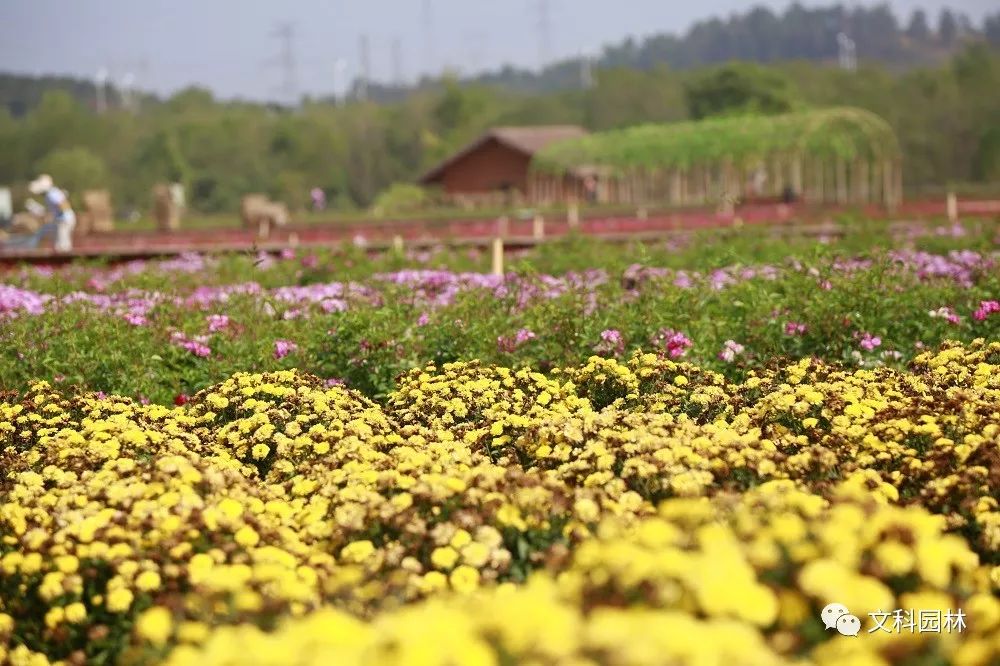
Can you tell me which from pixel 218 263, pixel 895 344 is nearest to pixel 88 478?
pixel 895 344

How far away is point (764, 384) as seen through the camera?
6.71 m

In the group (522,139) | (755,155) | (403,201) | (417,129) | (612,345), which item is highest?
(417,129)

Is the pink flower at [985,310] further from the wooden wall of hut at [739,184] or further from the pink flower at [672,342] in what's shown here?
the wooden wall of hut at [739,184]

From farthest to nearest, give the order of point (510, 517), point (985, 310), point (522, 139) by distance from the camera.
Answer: point (522, 139) < point (985, 310) < point (510, 517)

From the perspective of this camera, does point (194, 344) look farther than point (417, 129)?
No

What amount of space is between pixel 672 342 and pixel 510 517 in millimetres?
3833

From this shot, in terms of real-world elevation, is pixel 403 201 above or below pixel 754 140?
below

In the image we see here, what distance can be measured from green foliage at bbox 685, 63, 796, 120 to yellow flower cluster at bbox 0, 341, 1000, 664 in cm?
5310

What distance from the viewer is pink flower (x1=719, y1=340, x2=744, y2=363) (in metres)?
8.03

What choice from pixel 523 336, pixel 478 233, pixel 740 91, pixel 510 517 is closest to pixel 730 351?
pixel 523 336

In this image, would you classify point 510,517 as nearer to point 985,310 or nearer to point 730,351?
point 730,351

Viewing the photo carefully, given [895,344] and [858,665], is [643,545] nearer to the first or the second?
[858,665]

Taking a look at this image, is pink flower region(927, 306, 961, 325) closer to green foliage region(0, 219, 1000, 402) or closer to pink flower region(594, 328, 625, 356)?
green foliage region(0, 219, 1000, 402)

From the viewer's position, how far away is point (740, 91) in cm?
6169
